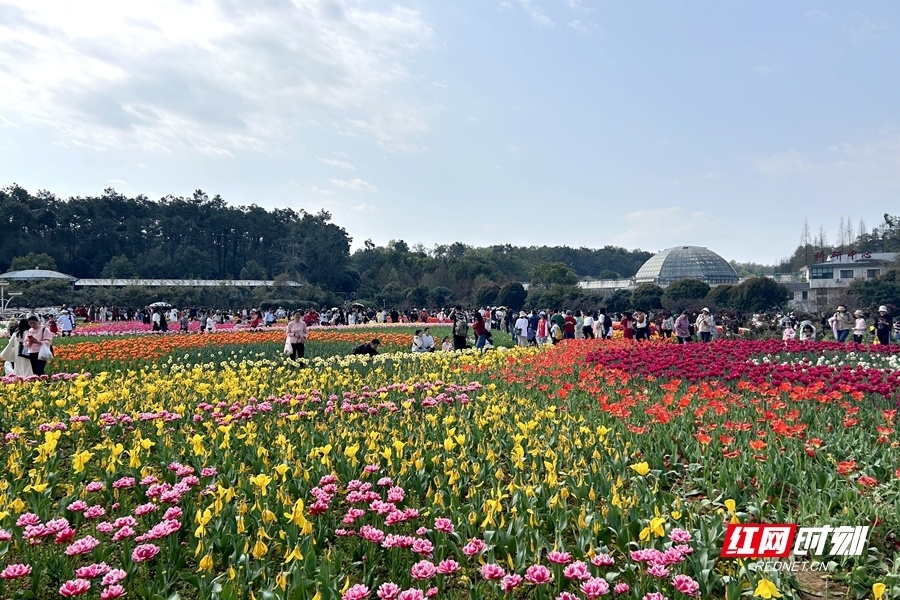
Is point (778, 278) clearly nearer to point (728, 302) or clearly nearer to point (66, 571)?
point (728, 302)

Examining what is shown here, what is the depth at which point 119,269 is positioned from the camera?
71.0m

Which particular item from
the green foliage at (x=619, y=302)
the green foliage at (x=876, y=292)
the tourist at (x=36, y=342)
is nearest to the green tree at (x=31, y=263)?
the green foliage at (x=619, y=302)

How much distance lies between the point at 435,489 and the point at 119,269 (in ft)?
244

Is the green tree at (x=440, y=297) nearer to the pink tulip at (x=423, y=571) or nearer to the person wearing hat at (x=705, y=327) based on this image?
the person wearing hat at (x=705, y=327)

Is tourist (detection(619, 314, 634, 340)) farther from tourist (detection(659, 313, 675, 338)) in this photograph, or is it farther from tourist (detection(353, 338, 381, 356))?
tourist (detection(353, 338, 381, 356))

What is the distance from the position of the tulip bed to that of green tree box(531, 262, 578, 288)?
6581 centimetres

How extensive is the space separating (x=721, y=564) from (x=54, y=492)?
4761 mm

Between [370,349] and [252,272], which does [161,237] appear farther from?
[370,349]

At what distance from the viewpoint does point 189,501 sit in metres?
4.62

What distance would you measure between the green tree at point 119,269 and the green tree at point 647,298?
50.9m

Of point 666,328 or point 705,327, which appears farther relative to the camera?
point 666,328

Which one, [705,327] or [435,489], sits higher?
[705,327]

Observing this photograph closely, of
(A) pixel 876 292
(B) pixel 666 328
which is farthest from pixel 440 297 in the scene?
(B) pixel 666 328

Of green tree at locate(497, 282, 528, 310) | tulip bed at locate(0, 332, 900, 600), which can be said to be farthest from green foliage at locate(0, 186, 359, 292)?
tulip bed at locate(0, 332, 900, 600)
